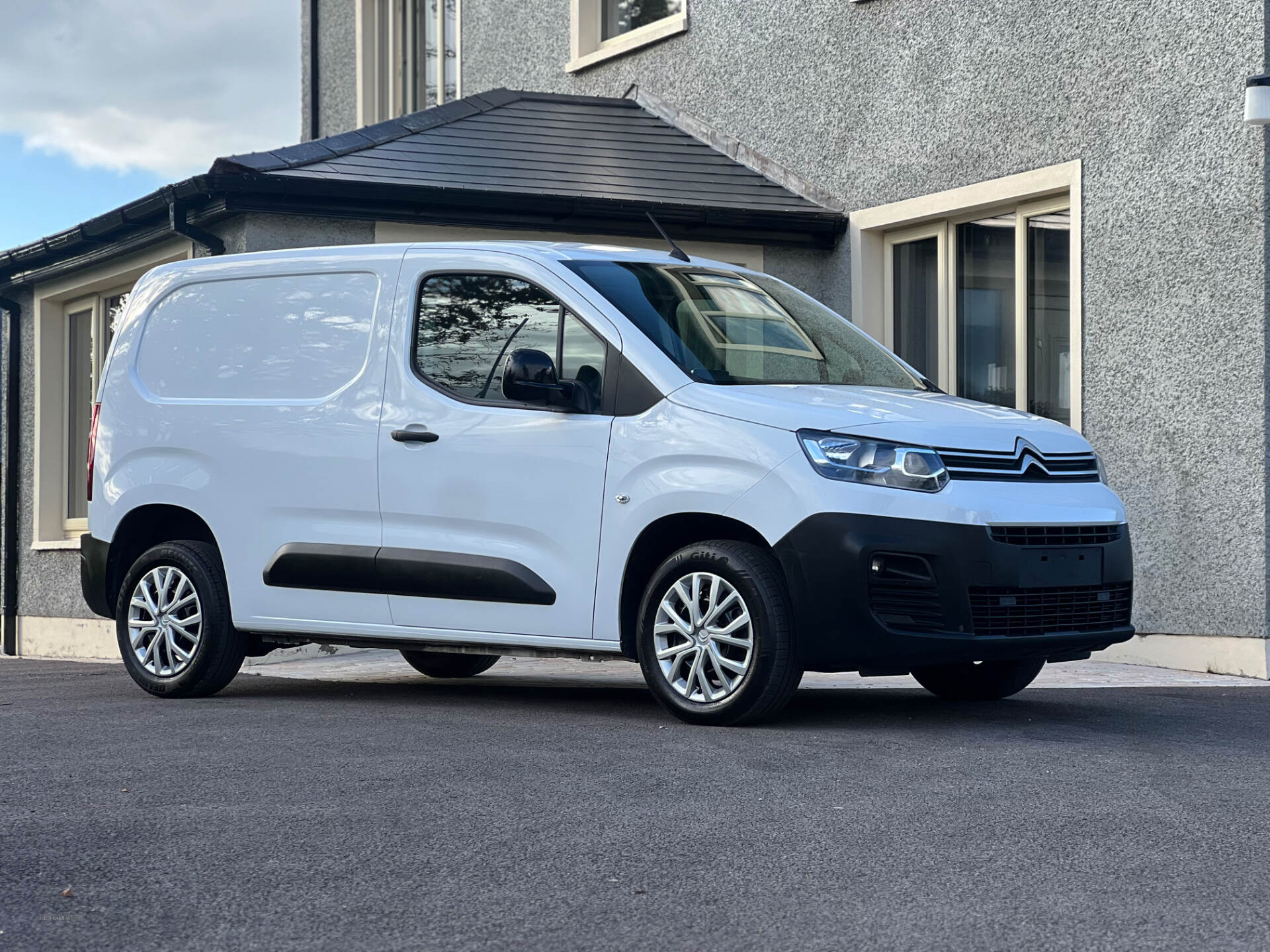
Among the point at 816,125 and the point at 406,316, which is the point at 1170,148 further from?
the point at 406,316

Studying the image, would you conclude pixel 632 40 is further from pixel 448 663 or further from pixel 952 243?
pixel 448 663

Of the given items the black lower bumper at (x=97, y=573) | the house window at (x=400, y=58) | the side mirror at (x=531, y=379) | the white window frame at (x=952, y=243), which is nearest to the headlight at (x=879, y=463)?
the side mirror at (x=531, y=379)

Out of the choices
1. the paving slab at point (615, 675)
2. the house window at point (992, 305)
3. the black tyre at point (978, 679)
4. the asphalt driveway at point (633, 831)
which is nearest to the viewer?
the asphalt driveway at point (633, 831)

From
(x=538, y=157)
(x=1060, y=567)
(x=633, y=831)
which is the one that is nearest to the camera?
(x=633, y=831)

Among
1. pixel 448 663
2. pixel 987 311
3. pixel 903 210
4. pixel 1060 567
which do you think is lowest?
pixel 448 663

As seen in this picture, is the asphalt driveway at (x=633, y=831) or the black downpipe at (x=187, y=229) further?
the black downpipe at (x=187, y=229)

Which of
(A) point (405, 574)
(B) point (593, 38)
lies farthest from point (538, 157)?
(A) point (405, 574)

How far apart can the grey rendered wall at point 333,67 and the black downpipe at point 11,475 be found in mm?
4743

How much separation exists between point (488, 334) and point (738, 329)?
3.53 ft

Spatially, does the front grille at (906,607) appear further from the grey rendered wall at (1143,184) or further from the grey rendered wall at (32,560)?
the grey rendered wall at (32,560)

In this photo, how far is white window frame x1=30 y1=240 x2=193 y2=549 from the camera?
1520 centimetres

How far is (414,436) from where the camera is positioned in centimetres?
718

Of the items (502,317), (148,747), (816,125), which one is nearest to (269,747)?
(148,747)

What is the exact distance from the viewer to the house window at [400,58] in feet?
60.2
